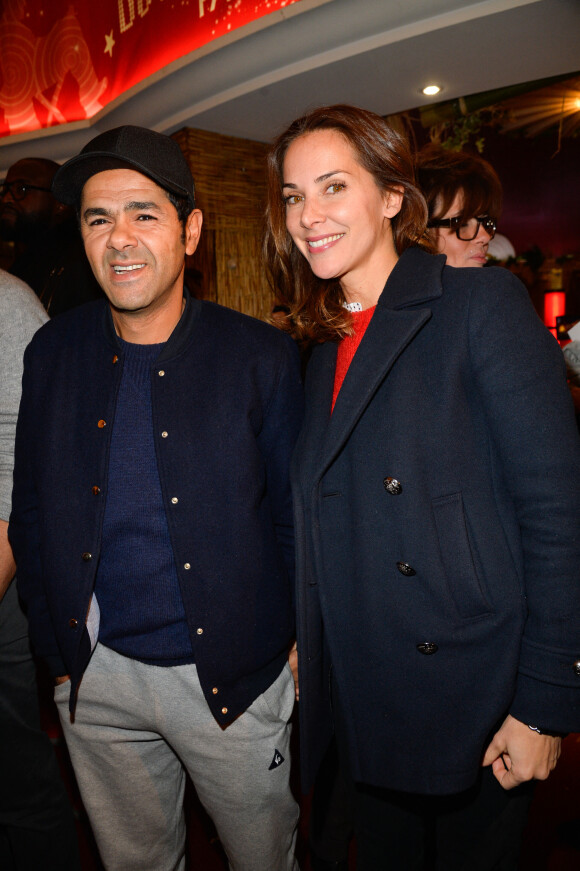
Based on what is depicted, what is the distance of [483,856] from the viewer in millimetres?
1351

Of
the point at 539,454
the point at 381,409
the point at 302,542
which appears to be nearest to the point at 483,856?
the point at 302,542

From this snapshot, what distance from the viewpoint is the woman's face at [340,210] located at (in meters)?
1.41

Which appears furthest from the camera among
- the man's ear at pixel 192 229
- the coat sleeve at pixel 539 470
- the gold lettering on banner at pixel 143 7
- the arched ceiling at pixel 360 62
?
the gold lettering on banner at pixel 143 7

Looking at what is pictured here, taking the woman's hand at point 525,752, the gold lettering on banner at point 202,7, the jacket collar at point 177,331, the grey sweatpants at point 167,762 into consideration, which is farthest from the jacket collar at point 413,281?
the gold lettering on banner at point 202,7

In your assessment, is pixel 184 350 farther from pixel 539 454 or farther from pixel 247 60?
pixel 247 60

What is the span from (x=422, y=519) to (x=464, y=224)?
1.55 m

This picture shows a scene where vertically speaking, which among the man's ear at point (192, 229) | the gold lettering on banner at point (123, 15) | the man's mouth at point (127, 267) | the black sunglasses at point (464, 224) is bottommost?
the man's mouth at point (127, 267)

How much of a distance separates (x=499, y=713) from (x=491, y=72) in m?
3.80

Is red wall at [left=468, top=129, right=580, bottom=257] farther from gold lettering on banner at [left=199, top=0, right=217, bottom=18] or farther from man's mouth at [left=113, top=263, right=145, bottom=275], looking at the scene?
A: man's mouth at [left=113, top=263, right=145, bottom=275]

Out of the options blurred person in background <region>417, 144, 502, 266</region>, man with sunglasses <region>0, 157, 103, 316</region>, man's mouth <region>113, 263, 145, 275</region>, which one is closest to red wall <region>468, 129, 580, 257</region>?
blurred person in background <region>417, 144, 502, 266</region>

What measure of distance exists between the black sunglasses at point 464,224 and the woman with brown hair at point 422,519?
34.4 inches

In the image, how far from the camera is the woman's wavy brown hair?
1426mm

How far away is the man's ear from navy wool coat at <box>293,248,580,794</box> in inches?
24.7

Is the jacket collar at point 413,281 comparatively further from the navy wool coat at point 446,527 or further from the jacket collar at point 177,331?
the jacket collar at point 177,331
